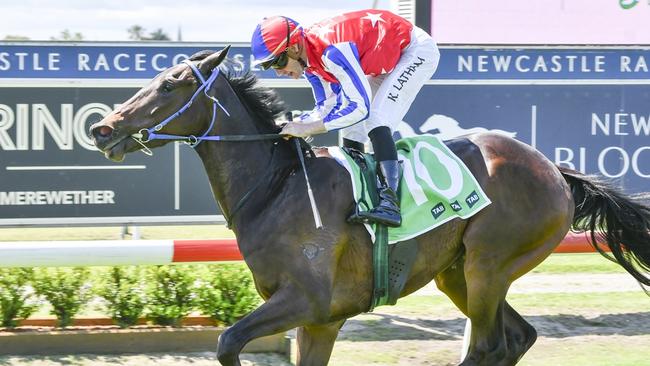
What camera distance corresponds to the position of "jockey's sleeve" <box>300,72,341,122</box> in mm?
5078

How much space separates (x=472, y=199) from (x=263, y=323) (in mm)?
1277

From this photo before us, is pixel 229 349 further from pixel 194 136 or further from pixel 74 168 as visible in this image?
pixel 74 168

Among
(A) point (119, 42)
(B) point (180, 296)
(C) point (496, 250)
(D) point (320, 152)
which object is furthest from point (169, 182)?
(C) point (496, 250)

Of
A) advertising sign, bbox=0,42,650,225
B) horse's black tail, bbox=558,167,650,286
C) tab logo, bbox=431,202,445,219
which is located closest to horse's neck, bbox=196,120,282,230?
tab logo, bbox=431,202,445,219

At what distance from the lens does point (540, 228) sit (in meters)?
5.32

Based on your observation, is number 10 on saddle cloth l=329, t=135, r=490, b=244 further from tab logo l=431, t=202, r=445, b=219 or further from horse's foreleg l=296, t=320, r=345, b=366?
horse's foreleg l=296, t=320, r=345, b=366

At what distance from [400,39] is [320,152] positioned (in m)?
0.70

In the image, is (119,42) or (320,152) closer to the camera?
(320,152)

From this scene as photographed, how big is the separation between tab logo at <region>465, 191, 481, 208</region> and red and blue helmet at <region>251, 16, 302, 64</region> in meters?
1.17

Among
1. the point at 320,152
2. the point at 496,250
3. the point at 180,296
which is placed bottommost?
the point at 180,296

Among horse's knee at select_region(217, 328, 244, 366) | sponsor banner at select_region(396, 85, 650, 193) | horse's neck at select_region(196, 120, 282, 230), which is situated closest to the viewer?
horse's knee at select_region(217, 328, 244, 366)

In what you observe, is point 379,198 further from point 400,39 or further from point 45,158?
point 45,158

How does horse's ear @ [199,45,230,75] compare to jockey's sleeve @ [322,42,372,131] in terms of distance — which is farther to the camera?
horse's ear @ [199,45,230,75]

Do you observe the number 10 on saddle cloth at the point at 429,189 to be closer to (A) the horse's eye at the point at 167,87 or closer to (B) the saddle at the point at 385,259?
(B) the saddle at the point at 385,259
